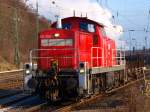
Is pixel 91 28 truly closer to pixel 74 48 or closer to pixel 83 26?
pixel 83 26

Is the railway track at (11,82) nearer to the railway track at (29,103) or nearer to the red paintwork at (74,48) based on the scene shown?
the railway track at (29,103)

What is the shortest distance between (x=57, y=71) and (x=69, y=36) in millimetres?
1546

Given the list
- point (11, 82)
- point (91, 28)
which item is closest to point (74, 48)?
point (91, 28)

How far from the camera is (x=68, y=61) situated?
19.0m

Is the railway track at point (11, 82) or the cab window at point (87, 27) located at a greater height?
the cab window at point (87, 27)

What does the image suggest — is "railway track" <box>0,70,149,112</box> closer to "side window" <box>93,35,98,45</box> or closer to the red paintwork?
the red paintwork

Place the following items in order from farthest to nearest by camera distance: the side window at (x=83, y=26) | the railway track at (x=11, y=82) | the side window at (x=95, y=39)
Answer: the railway track at (x=11, y=82) → the side window at (x=95, y=39) → the side window at (x=83, y=26)

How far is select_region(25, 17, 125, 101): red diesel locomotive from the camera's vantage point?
18.3 m

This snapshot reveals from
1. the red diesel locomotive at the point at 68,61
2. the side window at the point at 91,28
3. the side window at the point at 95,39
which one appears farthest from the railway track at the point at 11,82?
the side window at the point at 91,28

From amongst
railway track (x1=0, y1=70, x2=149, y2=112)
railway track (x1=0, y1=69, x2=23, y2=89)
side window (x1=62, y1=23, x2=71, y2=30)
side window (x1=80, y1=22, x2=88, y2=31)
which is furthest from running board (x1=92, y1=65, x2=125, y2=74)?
railway track (x1=0, y1=69, x2=23, y2=89)

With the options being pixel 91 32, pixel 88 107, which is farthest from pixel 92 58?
pixel 88 107

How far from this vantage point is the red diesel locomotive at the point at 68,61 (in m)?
18.3

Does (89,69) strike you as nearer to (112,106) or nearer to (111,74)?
(112,106)

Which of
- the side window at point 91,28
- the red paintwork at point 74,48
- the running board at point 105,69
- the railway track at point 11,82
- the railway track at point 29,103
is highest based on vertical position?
the side window at point 91,28
